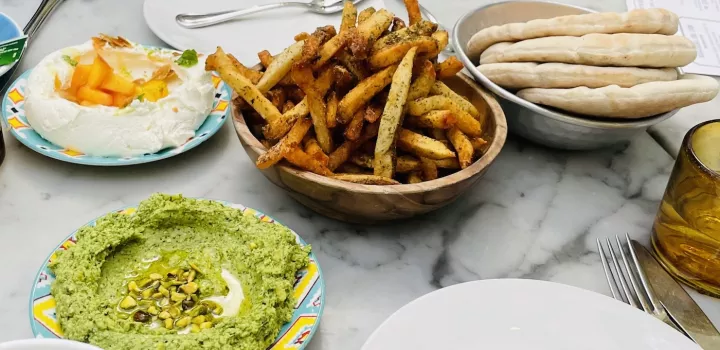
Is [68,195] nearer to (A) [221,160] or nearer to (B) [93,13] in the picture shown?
(A) [221,160]

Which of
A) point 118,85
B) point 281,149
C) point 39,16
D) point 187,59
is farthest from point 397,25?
point 39,16

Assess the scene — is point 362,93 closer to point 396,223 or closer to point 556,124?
point 396,223

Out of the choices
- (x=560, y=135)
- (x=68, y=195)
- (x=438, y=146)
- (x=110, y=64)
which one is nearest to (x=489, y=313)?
(x=438, y=146)

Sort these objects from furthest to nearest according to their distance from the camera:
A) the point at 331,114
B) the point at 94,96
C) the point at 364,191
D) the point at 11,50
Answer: the point at 11,50 < the point at 94,96 < the point at 331,114 < the point at 364,191

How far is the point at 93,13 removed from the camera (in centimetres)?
223

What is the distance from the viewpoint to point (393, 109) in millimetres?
1318

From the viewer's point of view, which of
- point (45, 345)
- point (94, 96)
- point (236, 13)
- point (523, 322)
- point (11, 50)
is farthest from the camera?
point (236, 13)

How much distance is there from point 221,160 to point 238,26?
28.0 inches

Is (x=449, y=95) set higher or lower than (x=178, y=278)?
higher

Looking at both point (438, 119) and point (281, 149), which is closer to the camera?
point (281, 149)

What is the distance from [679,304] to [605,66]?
0.58m

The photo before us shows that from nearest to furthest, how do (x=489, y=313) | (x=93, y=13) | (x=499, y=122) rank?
(x=489, y=313) < (x=499, y=122) < (x=93, y=13)

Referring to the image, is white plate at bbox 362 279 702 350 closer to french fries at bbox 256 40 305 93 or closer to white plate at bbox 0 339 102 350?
white plate at bbox 0 339 102 350

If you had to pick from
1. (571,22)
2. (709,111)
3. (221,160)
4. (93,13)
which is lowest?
(709,111)
